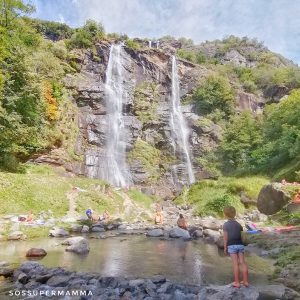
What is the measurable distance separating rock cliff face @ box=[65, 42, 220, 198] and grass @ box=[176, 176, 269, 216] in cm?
546

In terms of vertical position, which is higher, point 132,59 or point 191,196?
point 132,59

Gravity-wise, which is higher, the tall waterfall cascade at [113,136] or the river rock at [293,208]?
the tall waterfall cascade at [113,136]

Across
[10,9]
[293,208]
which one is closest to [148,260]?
[293,208]

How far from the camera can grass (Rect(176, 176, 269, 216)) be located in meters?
25.7

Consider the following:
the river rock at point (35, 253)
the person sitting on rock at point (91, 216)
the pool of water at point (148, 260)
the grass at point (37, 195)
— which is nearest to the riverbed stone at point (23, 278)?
the pool of water at point (148, 260)

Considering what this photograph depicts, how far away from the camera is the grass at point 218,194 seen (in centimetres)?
2570

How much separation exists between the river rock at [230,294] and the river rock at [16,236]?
35.4 ft

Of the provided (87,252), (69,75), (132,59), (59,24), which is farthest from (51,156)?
(59,24)

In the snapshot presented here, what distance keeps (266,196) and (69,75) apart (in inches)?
1230

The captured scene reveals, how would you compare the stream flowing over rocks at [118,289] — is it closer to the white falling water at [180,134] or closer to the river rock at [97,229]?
the river rock at [97,229]

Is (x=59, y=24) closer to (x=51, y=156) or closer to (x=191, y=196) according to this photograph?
(x=51, y=156)

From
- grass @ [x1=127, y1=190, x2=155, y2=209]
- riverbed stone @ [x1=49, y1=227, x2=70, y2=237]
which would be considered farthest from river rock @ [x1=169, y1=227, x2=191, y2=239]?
grass @ [x1=127, y1=190, x2=155, y2=209]

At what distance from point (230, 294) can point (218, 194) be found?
841 inches

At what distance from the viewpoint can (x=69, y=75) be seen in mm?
44750
